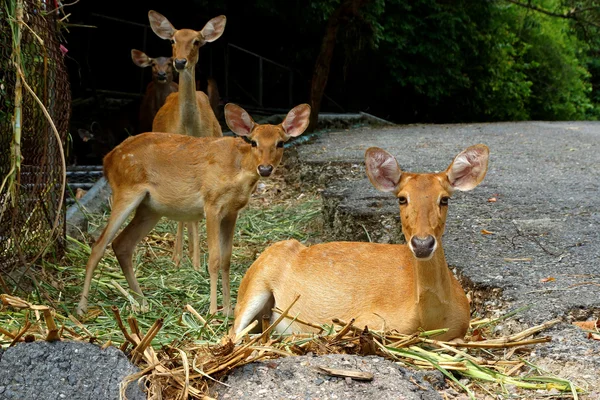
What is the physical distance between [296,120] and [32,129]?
204 cm

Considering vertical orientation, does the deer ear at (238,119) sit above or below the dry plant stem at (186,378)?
above

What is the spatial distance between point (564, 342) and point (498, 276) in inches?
45.4

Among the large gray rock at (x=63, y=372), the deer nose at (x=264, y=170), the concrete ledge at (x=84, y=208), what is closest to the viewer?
the large gray rock at (x=63, y=372)

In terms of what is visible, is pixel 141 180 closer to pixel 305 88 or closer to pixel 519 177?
pixel 519 177

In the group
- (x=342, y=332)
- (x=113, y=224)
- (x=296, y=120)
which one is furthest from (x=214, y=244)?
(x=342, y=332)

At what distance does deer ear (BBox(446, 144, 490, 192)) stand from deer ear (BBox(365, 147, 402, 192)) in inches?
12.2

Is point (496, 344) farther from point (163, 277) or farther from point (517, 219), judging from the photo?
point (163, 277)

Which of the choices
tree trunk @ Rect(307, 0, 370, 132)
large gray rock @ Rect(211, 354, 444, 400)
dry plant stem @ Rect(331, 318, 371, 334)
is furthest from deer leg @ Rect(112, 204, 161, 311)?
tree trunk @ Rect(307, 0, 370, 132)

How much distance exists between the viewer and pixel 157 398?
13.3ft

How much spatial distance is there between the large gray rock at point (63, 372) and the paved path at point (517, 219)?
2.27m

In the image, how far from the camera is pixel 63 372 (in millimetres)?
4094

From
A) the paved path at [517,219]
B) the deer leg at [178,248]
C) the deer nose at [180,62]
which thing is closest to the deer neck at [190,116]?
the deer nose at [180,62]

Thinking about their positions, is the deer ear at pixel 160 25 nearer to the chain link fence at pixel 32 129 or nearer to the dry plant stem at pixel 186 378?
the chain link fence at pixel 32 129

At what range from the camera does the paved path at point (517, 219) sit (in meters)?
Result: 5.22
